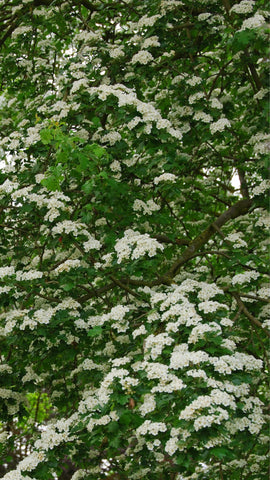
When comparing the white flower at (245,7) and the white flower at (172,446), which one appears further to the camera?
the white flower at (245,7)

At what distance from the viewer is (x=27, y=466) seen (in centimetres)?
345

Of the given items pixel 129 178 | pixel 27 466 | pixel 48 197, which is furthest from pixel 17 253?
pixel 27 466

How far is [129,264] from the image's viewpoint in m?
3.71

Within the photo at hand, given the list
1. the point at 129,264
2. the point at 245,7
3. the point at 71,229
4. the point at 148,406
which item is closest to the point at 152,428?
the point at 148,406

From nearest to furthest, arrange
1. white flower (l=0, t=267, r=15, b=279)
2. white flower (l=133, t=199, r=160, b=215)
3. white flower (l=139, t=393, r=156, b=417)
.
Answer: white flower (l=139, t=393, r=156, b=417) → white flower (l=0, t=267, r=15, b=279) → white flower (l=133, t=199, r=160, b=215)

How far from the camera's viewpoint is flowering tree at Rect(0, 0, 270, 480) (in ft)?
10.3

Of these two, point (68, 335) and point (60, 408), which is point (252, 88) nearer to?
point (68, 335)

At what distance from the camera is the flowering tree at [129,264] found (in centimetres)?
314

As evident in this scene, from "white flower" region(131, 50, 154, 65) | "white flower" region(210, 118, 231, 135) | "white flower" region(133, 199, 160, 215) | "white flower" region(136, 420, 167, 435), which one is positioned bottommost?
"white flower" region(136, 420, 167, 435)

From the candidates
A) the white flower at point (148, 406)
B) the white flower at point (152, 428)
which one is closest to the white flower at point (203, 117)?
the white flower at point (148, 406)

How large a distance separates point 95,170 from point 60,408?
7.53 ft

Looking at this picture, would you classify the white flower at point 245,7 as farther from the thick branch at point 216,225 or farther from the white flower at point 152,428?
the white flower at point 152,428

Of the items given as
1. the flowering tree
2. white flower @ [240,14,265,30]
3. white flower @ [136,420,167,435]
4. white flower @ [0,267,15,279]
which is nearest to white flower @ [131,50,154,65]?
the flowering tree

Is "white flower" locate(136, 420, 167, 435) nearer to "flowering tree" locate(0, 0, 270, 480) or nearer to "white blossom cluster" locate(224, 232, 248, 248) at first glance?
"flowering tree" locate(0, 0, 270, 480)
